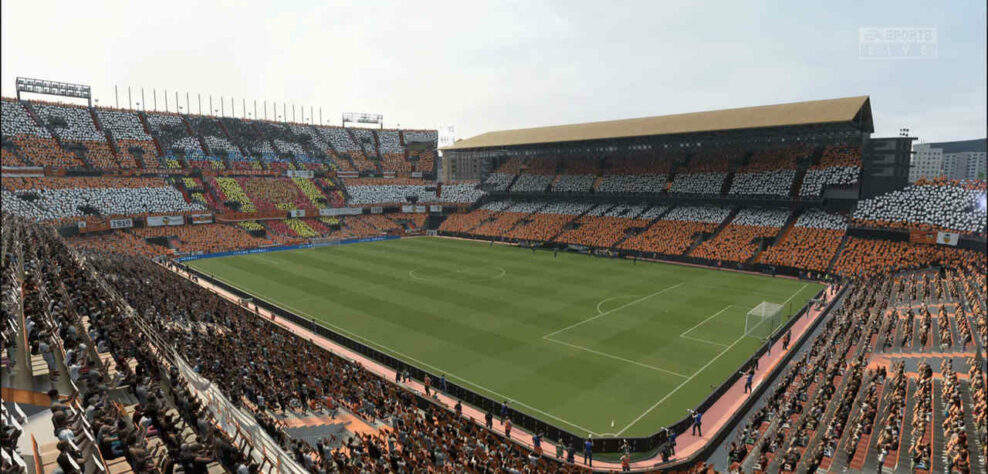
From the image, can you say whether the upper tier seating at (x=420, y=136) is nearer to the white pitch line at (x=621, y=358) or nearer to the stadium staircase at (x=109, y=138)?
the stadium staircase at (x=109, y=138)

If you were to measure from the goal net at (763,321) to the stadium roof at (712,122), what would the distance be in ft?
Answer: 84.9

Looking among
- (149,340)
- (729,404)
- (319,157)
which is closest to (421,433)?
(149,340)

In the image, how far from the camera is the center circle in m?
41.4

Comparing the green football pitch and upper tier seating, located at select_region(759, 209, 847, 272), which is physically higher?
upper tier seating, located at select_region(759, 209, 847, 272)

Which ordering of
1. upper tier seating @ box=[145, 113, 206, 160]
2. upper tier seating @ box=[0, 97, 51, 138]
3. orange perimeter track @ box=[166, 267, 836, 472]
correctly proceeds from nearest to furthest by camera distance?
orange perimeter track @ box=[166, 267, 836, 472]
upper tier seating @ box=[0, 97, 51, 138]
upper tier seating @ box=[145, 113, 206, 160]

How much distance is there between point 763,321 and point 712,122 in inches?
1338

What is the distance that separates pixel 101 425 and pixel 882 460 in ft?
54.1

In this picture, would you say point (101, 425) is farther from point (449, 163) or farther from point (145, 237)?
point (449, 163)

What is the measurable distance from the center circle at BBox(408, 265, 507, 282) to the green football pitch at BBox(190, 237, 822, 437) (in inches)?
3.8

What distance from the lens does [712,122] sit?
55.2 m

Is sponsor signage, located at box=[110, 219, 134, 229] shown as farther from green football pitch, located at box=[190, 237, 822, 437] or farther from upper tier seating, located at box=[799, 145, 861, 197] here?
upper tier seating, located at box=[799, 145, 861, 197]

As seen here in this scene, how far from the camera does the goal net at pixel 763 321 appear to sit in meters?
26.9

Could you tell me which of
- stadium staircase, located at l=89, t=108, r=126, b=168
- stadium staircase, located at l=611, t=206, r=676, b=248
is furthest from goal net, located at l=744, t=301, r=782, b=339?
stadium staircase, located at l=89, t=108, r=126, b=168

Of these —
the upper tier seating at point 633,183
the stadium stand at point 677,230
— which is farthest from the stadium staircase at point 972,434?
the upper tier seating at point 633,183
